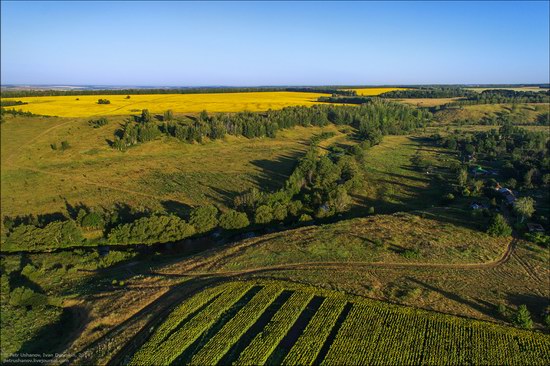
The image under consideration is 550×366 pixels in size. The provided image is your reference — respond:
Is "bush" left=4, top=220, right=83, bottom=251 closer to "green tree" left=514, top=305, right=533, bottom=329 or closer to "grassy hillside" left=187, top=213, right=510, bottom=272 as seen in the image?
"grassy hillside" left=187, top=213, right=510, bottom=272

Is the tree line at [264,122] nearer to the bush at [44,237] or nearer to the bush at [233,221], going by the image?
the bush at [44,237]

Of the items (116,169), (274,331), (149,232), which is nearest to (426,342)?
(274,331)

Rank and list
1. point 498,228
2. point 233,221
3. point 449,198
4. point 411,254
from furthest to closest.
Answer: point 449,198
point 233,221
point 498,228
point 411,254

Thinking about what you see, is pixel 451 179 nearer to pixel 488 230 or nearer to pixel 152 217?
pixel 488 230

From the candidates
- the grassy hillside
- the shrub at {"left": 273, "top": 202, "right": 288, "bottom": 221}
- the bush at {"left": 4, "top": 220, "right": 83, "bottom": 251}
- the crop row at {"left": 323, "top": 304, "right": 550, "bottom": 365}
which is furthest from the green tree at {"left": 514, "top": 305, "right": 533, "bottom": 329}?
the bush at {"left": 4, "top": 220, "right": 83, "bottom": 251}

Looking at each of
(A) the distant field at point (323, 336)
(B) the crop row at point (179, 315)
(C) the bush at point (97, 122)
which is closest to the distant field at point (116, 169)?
(C) the bush at point (97, 122)

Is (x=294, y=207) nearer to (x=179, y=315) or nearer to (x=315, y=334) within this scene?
(x=179, y=315)
